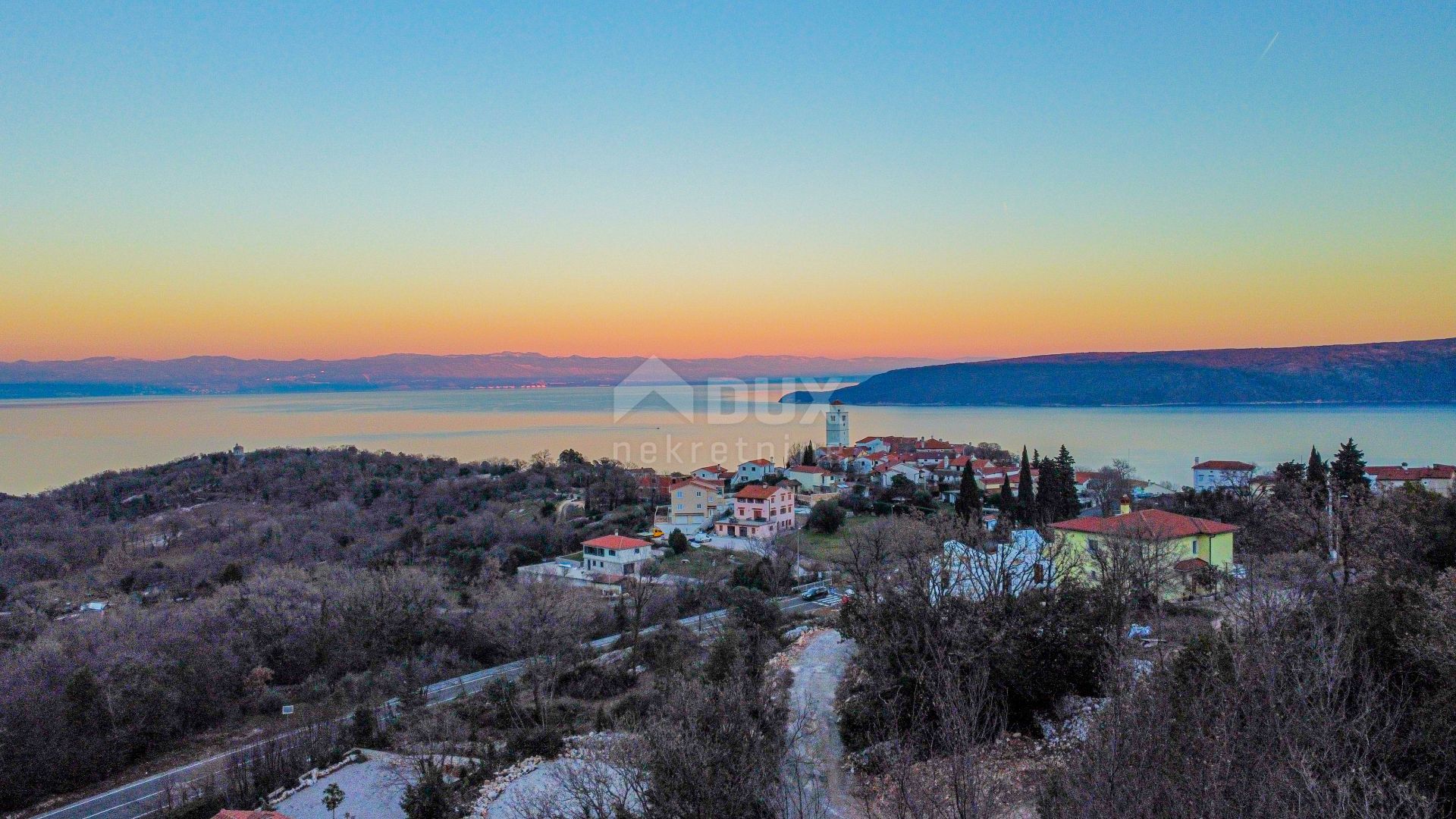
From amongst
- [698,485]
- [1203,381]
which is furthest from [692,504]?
[1203,381]

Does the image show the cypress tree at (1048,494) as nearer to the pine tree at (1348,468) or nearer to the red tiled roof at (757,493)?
the pine tree at (1348,468)

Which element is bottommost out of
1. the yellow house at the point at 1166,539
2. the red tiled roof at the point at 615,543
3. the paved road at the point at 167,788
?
the paved road at the point at 167,788

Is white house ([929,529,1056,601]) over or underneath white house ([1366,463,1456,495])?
over

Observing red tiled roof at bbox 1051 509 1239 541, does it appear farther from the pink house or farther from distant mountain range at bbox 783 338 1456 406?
distant mountain range at bbox 783 338 1456 406

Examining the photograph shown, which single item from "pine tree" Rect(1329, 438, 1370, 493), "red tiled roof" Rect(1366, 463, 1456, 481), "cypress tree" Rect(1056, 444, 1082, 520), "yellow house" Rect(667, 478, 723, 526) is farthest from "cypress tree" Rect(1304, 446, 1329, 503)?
"yellow house" Rect(667, 478, 723, 526)

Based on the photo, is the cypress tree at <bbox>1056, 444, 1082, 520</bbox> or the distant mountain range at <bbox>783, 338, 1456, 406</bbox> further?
the distant mountain range at <bbox>783, 338, 1456, 406</bbox>

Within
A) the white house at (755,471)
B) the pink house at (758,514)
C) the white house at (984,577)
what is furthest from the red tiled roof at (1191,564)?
the white house at (755,471)
